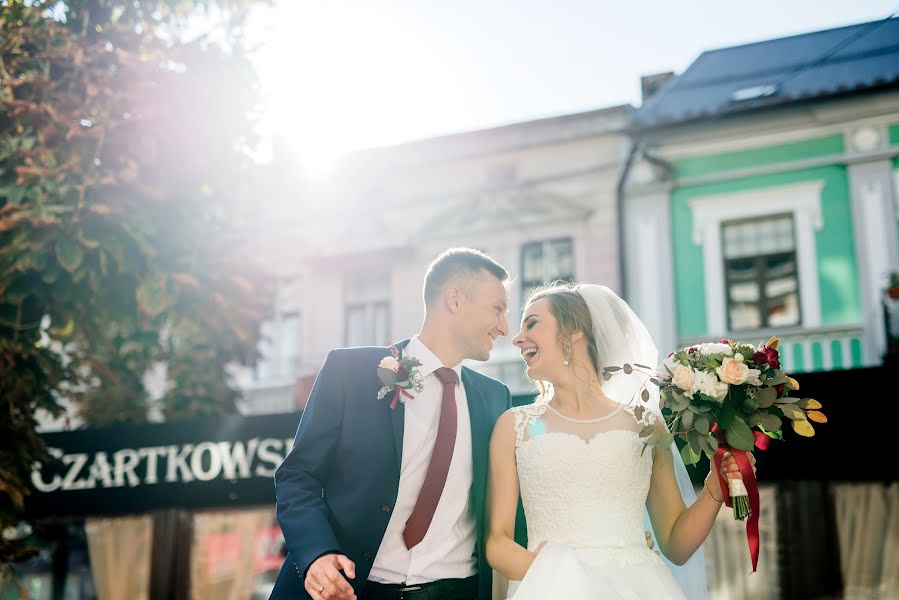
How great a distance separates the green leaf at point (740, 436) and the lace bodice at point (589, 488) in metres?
0.42

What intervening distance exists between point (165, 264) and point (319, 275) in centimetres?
864

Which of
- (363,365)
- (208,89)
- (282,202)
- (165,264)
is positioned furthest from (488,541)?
(282,202)

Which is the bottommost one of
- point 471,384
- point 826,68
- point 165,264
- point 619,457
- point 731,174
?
point 619,457

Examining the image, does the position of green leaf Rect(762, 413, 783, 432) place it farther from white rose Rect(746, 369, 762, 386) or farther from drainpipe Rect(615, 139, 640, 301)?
drainpipe Rect(615, 139, 640, 301)

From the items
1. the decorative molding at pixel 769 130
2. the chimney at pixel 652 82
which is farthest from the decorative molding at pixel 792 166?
the chimney at pixel 652 82

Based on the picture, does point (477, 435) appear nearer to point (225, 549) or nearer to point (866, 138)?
point (225, 549)

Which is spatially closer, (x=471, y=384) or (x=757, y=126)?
(x=471, y=384)

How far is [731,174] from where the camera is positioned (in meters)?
11.4

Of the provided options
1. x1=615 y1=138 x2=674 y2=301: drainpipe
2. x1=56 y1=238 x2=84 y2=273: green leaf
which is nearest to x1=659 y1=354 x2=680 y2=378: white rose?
x1=56 y1=238 x2=84 y2=273: green leaf

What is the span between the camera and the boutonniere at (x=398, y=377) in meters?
3.39

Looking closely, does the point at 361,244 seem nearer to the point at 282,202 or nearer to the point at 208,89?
the point at 282,202

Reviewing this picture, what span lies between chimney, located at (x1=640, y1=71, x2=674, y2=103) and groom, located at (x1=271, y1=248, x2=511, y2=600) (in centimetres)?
1099

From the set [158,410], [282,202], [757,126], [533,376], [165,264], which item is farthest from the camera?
[282,202]

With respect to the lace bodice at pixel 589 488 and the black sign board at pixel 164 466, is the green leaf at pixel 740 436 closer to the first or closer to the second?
the lace bodice at pixel 589 488
